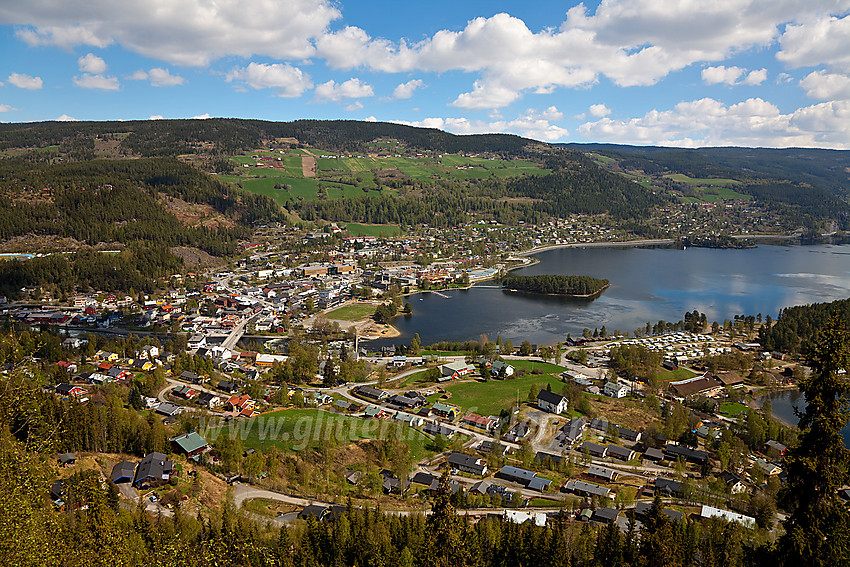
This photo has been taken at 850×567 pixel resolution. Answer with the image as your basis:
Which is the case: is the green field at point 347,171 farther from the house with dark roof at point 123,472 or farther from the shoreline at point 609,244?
the house with dark roof at point 123,472

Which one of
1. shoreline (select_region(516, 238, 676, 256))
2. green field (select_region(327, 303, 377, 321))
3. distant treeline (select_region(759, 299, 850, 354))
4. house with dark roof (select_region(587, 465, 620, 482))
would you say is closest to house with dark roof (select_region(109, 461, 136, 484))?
house with dark roof (select_region(587, 465, 620, 482))

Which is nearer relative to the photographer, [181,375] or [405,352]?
[181,375]

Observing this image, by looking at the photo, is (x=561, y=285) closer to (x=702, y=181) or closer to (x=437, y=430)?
(x=437, y=430)

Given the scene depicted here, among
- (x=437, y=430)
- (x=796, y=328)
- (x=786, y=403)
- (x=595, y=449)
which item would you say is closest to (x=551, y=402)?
(x=595, y=449)

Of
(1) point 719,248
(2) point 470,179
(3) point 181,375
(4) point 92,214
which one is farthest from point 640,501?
(2) point 470,179

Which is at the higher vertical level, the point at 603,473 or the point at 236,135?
the point at 236,135

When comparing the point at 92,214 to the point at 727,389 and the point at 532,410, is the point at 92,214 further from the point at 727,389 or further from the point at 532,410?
the point at 727,389

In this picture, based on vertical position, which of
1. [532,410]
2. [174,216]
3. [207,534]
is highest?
[174,216]

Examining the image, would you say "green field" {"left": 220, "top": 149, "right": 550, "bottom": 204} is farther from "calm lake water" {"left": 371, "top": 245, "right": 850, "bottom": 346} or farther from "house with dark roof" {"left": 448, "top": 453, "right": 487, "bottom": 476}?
"house with dark roof" {"left": 448, "top": 453, "right": 487, "bottom": 476}
